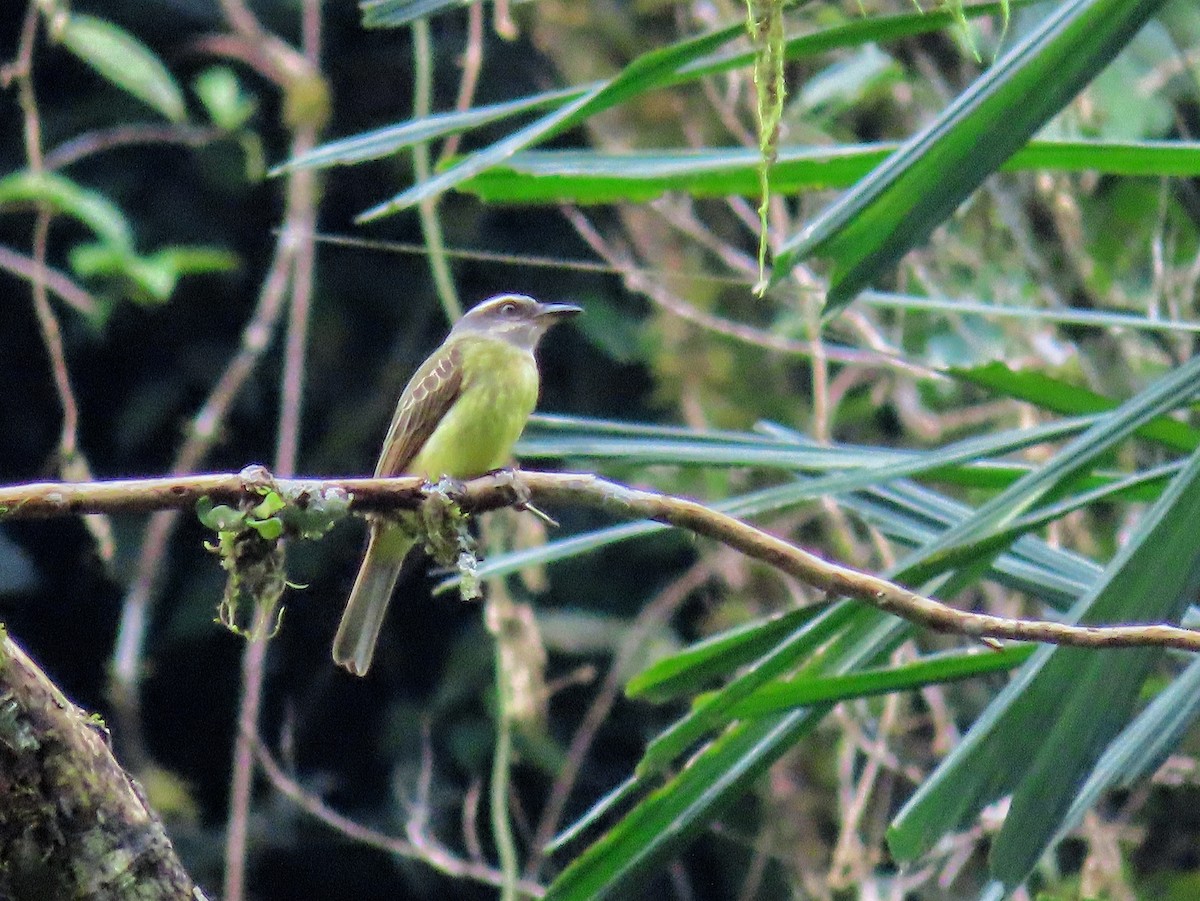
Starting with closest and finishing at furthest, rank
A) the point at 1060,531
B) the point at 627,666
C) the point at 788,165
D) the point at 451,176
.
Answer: the point at 451,176 → the point at 788,165 → the point at 1060,531 → the point at 627,666

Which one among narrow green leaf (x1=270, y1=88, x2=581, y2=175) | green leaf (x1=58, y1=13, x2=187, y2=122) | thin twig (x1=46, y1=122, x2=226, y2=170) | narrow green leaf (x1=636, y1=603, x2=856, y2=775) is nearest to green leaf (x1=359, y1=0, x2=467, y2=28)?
narrow green leaf (x1=270, y1=88, x2=581, y2=175)

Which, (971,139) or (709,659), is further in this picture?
(709,659)

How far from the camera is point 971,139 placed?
2.29 metres

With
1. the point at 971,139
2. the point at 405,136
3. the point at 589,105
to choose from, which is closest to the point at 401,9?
the point at 405,136

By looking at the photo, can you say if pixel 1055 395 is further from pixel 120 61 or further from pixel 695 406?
pixel 120 61

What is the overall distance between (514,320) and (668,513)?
8.60ft

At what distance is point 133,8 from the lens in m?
7.68

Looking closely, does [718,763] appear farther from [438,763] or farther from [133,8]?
[133,8]

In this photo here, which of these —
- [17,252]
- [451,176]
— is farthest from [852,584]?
[17,252]

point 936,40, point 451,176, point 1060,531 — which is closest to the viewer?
point 451,176

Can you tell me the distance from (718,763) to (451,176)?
0.96 meters

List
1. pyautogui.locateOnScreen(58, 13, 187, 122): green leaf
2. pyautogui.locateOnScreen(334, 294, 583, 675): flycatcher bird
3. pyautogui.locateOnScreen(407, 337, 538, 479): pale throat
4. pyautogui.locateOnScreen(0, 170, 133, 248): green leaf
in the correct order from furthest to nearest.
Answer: pyautogui.locateOnScreen(58, 13, 187, 122): green leaf, pyautogui.locateOnScreen(0, 170, 133, 248): green leaf, pyautogui.locateOnScreen(407, 337, 538, 479): pale throat, pyautogui.locateOnScreen(334, 294, 583, 675): flycatcher bird

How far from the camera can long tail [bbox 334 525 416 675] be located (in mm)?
3869

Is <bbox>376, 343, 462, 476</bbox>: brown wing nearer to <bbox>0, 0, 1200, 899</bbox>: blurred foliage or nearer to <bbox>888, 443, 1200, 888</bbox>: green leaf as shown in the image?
<bbox>0, 0, 1200, 899</bbox>: blurred foliage
